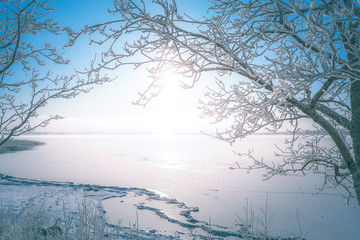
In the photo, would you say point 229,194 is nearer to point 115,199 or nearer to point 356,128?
point 115,199

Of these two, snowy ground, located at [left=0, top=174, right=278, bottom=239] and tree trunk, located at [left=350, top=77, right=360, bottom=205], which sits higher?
tree trunk, located at [left=350, top=77, right=360, bottom=205]

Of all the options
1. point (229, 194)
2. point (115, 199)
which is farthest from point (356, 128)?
point (115, 199)

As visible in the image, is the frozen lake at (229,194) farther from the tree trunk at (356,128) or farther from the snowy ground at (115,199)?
the tree trunk at (356,128)

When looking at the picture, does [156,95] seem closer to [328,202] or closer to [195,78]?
[195,78]

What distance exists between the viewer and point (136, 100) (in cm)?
261

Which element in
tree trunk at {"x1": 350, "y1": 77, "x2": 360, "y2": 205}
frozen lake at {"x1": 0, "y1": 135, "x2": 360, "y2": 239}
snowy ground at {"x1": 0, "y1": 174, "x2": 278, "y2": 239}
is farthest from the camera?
frozen lake at {"x1": 0, "y1": 135, "x2": 360, "y2": 239}

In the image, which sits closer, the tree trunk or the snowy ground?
the tree trunk

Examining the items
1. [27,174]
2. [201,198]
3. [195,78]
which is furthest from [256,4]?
[27,174]

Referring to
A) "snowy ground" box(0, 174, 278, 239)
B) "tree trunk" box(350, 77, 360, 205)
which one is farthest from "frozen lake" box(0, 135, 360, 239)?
"tree trunk" box(350, 77, 360, 205)

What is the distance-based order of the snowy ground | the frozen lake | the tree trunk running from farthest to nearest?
the frozen lake
the snowy ground
the tree trunk

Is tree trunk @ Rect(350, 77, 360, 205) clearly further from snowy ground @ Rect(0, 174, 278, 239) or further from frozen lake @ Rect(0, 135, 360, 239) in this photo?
snowy ground @ Rect(0, 174, 278, 239)

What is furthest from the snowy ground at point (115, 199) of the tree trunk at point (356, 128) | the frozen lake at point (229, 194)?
the tree trunk at point (356, 128)

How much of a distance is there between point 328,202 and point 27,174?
15.5 meters

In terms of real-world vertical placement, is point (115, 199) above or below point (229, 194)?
below
